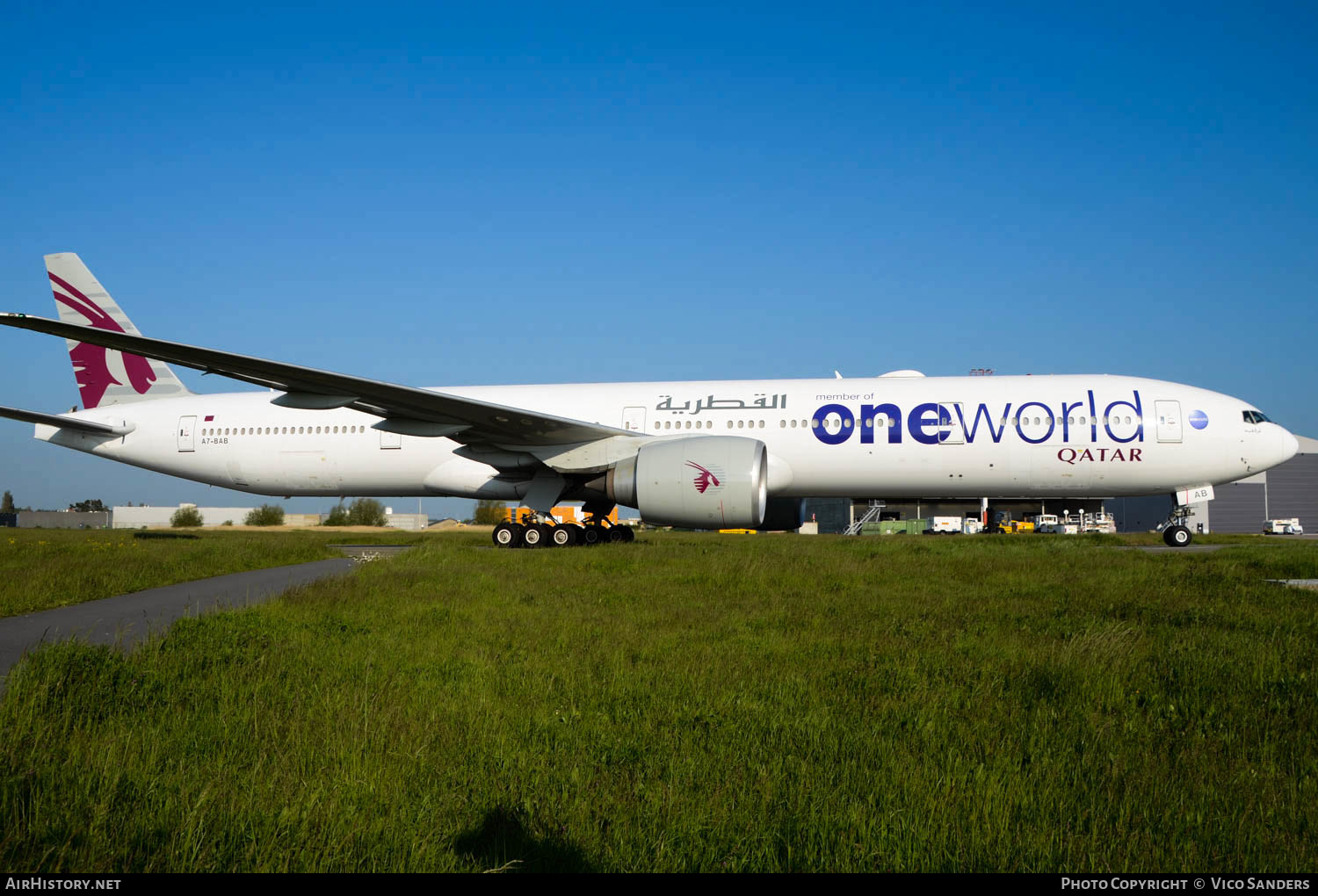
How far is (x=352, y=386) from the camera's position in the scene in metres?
13.0

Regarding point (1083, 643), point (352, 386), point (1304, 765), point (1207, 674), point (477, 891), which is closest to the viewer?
point (477, 891)

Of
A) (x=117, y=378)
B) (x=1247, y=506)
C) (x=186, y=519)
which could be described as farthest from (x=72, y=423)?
(x=1247, y=506)

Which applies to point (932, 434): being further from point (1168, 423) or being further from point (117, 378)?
point (117, 378)

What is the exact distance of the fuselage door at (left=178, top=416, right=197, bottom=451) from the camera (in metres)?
19.7

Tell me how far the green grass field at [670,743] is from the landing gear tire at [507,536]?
9.21m

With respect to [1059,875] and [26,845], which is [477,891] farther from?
[1059,875]

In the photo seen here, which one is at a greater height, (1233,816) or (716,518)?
(716,518)

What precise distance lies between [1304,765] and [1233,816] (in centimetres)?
91

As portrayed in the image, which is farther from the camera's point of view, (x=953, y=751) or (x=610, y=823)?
(x=953, y=751)

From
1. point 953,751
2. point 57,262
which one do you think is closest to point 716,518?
point 953,751

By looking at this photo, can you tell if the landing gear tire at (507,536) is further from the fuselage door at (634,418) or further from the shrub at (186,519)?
the shrub at (186,519)

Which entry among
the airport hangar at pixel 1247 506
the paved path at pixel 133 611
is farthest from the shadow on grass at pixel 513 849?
the airport hangar at pixel 1247 506

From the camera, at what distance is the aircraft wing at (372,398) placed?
10602 mm

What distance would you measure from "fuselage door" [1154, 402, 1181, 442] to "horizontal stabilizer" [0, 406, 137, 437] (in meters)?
23.0
